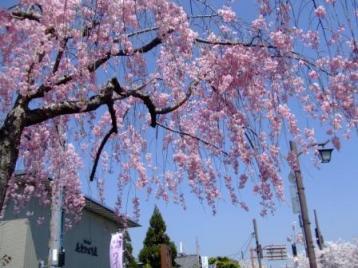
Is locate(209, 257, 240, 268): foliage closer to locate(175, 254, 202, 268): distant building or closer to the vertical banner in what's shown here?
locate(175, 254, 202, 268): distant building

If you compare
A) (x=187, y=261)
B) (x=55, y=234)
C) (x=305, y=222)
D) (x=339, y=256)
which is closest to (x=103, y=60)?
(x=55, y=234)

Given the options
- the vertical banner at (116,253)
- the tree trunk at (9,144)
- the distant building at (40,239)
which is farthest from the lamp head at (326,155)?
the vertical banner at (116,253)

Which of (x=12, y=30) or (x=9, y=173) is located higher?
(x=12, y=30)

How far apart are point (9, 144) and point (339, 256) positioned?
22993 millimetres

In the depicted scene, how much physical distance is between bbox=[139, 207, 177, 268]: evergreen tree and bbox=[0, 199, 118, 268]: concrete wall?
10431mm

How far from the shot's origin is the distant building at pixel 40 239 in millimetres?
16125

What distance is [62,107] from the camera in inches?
229

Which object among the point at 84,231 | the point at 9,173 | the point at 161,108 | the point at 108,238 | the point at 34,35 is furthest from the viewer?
the point at 108,238

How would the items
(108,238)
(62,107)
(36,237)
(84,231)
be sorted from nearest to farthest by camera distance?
(62,107) < (36,237) < (84,231) < (108,238)

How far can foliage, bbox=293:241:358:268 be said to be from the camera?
2514cm

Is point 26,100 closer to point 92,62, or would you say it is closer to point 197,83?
point 92,62

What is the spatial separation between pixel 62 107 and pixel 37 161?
2.81m

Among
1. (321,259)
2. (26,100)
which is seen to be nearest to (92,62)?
(26,100)

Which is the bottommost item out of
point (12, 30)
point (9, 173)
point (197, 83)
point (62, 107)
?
point (9, 173)
